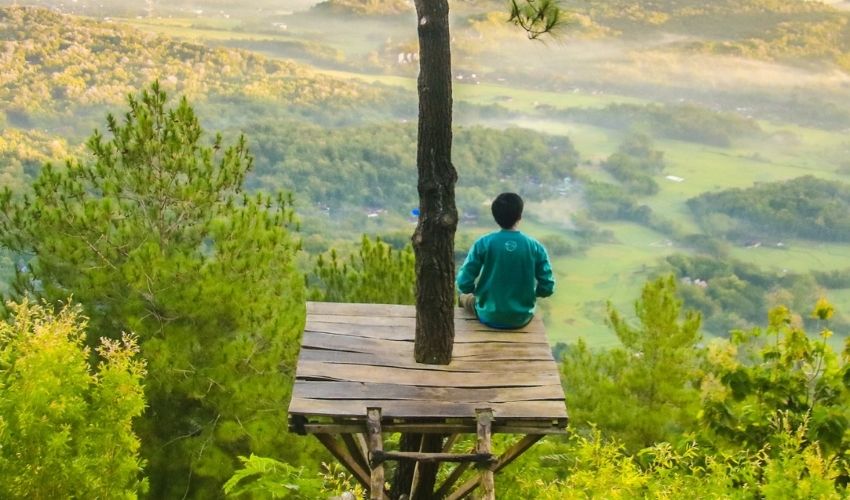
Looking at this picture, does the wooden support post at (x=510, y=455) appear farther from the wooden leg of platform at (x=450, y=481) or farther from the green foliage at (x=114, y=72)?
the green foliage at (x=114, y=72)

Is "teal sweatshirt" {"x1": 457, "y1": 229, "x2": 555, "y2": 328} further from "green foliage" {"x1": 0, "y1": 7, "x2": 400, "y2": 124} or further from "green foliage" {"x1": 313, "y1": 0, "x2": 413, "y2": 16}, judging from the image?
"green foliage" {"x1": 313, "y1": 0, "x2": 413, "y2": 16}

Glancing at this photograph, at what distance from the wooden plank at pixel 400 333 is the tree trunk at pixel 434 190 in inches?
9.0

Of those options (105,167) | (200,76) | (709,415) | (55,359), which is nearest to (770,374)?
(709,415)

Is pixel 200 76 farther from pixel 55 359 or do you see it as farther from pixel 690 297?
pixel 55 359

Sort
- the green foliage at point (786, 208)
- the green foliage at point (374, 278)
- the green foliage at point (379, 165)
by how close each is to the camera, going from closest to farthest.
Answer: the green foliage at point (374, 278) < the green foliage at point (379, 165) < the green foliage at point (786, 208)

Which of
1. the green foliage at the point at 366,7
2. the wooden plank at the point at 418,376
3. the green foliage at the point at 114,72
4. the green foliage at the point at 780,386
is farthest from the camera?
the green foliage at the point at 366,7

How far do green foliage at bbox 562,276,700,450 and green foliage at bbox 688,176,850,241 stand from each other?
41472mm

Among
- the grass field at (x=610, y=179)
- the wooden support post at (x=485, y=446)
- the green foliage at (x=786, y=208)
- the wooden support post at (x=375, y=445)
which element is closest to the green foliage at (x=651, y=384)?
the wooden support post at (x=485, y=446)

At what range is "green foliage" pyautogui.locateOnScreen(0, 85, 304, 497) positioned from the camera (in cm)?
671

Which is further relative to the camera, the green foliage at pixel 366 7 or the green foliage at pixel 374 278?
the green foliage at pixel 366 7

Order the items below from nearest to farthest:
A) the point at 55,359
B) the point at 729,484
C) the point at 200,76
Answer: the point at 55,359 → the point at 729,484 → the point at 200,76

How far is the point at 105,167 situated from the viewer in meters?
6.87

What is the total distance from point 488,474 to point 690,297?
36318 mm

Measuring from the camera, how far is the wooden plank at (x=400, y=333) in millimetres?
4238
